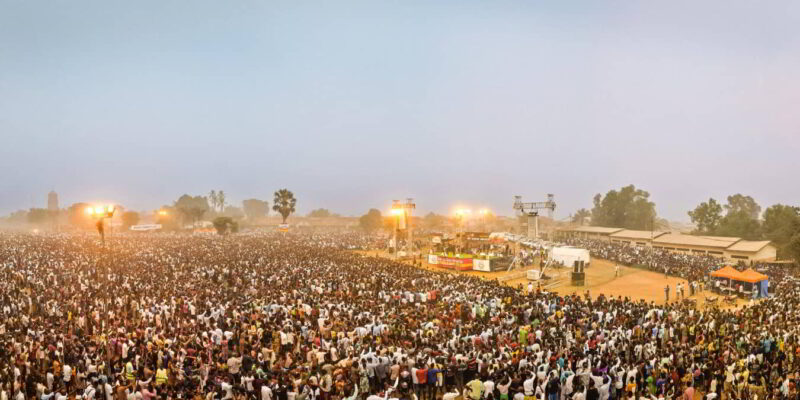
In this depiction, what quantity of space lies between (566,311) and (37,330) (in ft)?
66.1

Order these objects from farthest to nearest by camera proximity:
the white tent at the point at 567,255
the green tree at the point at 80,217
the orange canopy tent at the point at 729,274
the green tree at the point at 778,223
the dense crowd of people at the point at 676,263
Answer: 1. the green tree at the point at 80,217
2. the green tree at the point at 778,223
3. the white tent at the point at 567,255
4. the dense crowd of people at the point at 676,263
5. the orange canopy tent at the point at 729,274

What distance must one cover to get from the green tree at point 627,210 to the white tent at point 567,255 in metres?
59.3

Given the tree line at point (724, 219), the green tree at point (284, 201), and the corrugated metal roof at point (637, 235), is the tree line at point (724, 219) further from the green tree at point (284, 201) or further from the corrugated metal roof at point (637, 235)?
the green tree at point (284, 201)

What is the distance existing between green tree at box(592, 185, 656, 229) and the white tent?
195 ft

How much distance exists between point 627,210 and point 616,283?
67383mm

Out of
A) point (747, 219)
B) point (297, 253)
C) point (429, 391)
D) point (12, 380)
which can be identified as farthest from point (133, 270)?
point (747, 219)

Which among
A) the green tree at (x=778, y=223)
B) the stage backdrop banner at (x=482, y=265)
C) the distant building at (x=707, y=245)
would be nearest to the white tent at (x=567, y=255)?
the stage backdrop banner at (x=482, y=265)

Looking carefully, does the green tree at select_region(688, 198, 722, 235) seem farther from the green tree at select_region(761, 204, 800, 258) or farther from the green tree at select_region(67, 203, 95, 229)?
the green tree at select_region(67, 203, 95, 229)

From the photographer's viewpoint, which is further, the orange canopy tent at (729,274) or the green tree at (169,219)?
the green tree at (169,219)

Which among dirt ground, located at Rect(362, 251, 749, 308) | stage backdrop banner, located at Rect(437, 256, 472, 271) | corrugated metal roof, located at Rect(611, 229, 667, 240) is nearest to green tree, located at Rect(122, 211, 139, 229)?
dirt ground, located at Rect(362, 251, 749, 308)

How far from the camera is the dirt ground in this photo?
97.6 feet

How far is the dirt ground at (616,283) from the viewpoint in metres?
29.7

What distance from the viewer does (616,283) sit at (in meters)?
Result: 35.2

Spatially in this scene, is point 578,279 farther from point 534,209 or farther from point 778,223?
point 778,223
